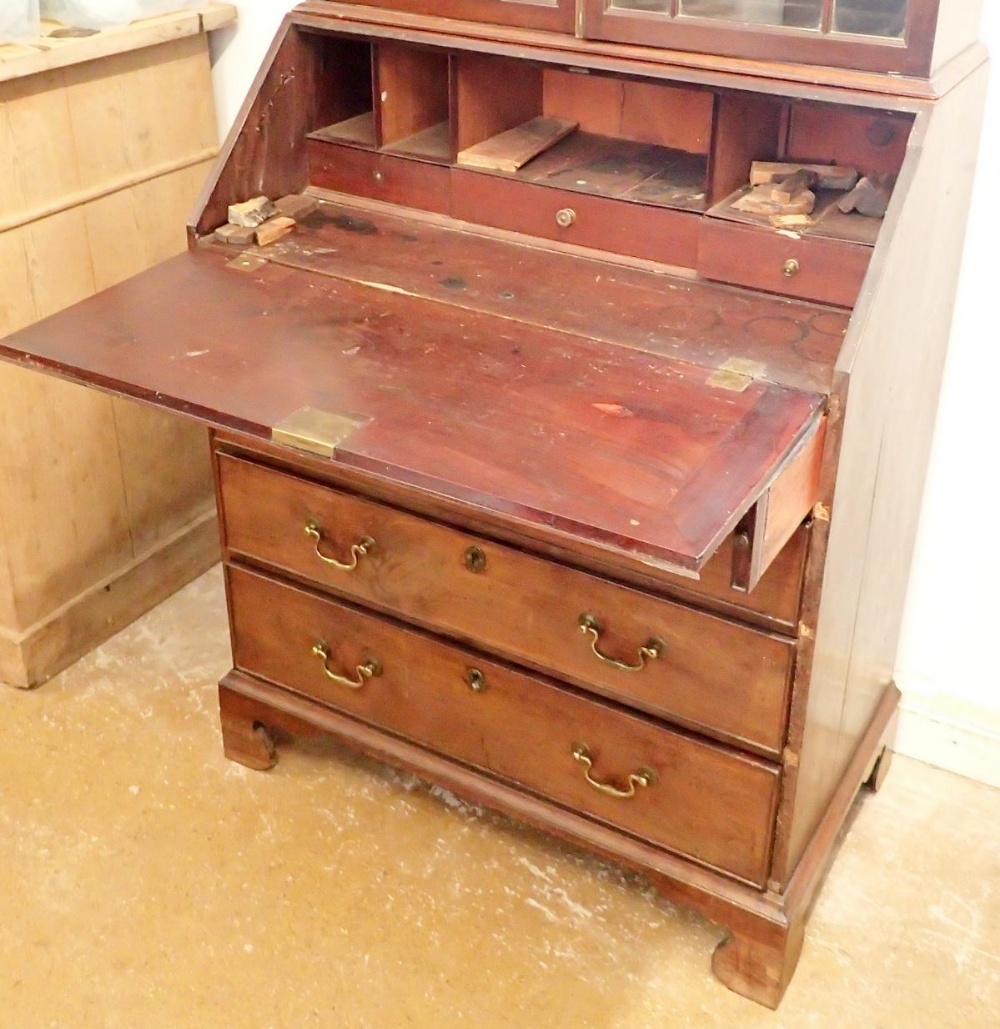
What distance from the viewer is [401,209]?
1.83 m

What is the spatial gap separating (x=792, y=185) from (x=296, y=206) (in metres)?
0.74

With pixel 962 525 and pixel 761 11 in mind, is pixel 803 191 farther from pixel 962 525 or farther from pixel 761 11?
pixel 962 525

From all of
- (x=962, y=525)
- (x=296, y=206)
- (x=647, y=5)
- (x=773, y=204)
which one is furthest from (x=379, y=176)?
(x=962, y=525)

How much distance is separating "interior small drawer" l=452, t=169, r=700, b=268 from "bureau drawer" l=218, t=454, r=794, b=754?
43 cm

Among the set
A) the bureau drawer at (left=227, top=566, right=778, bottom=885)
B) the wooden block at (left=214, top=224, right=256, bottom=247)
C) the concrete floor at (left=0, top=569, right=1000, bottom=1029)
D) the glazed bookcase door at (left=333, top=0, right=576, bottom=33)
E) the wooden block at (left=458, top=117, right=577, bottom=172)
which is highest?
the glazed bookcase door at (left=333, top=0, right=576, bottom=33)

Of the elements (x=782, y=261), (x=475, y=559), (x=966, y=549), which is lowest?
(x=966, y=549)

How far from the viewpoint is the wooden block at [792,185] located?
1.53 metres

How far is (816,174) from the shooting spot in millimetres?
1593

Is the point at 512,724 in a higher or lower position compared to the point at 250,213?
lower

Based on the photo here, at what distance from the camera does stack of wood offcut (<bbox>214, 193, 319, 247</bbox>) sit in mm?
1774

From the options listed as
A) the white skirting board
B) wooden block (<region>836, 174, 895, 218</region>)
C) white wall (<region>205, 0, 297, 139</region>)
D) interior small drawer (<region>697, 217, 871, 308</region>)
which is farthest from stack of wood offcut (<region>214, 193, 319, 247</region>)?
the white skirting board

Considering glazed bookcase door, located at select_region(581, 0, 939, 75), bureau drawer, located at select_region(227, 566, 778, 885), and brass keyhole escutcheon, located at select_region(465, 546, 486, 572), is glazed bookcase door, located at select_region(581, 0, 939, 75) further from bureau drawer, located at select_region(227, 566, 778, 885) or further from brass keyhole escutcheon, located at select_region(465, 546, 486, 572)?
bureau drawer, located at select_region(227, 566, 778, 885)

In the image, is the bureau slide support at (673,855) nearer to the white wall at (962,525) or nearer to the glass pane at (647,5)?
the white wall at (962,525)

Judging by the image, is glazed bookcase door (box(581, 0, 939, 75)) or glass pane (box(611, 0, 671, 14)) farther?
glass pane (box(611, 0, 671, 14))
